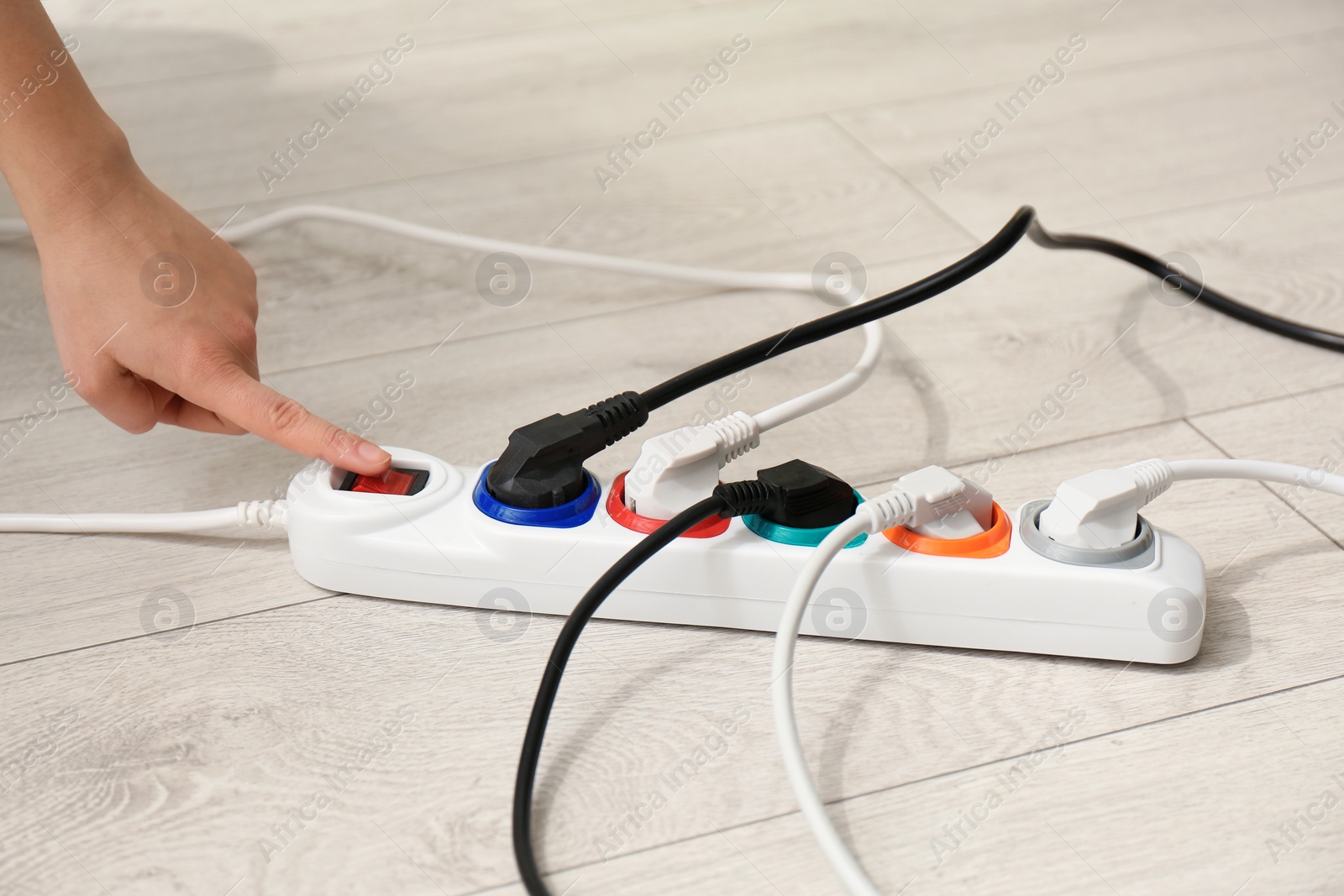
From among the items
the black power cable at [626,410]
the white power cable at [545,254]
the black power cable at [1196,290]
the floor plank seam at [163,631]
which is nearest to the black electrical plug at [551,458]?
the black power cable at [626,410]

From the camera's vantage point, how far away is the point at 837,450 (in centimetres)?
65

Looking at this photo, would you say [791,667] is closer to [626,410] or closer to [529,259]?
[626,410]

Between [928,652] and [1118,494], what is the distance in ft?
0.34

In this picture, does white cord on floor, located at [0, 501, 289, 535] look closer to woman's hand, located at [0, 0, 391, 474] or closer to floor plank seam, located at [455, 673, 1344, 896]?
woman's hand, located at [0, 0, 391, 474]

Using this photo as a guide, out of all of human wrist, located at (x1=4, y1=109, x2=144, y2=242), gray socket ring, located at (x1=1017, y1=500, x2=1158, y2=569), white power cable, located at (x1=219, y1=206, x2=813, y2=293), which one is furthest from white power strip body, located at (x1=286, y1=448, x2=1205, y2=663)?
white power cable, located at (x1=219, y1=206, x2=813, y2=293)

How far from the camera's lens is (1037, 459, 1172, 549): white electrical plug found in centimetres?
48

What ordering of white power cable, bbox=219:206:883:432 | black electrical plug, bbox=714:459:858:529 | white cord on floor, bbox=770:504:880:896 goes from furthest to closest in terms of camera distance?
white power cable, bbox=219:206:883:432 < black electrical plug, bbox=714:459:858:529 < white cord on floor, bbox=770:504:880:896

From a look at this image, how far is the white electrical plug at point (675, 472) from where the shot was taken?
508mm

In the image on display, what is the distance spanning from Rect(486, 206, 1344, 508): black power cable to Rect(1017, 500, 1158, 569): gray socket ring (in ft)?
0.52

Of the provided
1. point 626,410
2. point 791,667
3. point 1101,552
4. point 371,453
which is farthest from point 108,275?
point 1101,552

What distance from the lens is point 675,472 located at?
0.51m

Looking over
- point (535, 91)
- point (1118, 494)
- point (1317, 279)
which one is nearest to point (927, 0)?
point (535, 91)

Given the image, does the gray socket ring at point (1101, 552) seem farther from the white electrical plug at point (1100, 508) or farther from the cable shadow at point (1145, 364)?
the cable shadow at point (1145, 364)

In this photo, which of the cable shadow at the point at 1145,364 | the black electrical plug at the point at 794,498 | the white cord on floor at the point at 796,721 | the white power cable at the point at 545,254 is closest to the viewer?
the white cord on floor at the point at 796,721
